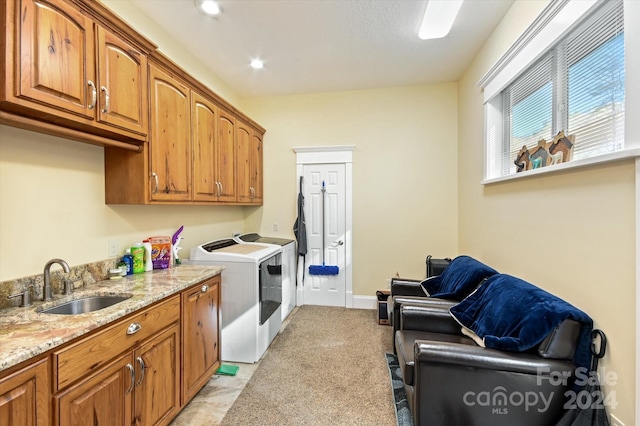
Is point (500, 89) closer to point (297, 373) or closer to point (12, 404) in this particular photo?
point (297, 373)

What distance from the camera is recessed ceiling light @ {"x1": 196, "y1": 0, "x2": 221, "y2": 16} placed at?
220 cm

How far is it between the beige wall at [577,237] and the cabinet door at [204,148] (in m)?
2.61

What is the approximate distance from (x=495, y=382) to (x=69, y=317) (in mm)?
1991

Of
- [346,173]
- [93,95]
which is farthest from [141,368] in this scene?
[346,173]

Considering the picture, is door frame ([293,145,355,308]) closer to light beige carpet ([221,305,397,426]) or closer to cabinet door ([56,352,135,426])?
light beige carpet ([221,305,397,426])

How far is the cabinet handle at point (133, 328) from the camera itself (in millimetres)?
1448

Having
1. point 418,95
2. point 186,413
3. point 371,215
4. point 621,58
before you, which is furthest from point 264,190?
point 621,58

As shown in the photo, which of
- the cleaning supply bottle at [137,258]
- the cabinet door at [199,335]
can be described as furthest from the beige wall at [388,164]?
the cleaning supply bottle at [137,258]

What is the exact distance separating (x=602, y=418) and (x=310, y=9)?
3.05m

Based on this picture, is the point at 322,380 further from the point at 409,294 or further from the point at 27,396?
the point at 27,396

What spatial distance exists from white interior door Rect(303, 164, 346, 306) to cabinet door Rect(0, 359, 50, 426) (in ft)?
10.2

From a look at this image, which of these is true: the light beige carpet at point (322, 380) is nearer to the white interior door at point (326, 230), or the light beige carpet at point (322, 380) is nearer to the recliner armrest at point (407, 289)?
the recliner armrest at point (407, 289)

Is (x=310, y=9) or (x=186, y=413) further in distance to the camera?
(x=310, y=9)

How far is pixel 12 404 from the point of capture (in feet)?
3.17
